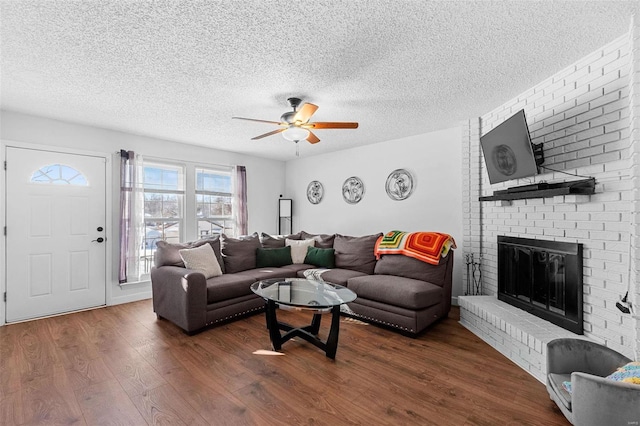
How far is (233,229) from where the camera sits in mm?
5520

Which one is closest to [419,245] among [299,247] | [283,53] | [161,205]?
[299,247]

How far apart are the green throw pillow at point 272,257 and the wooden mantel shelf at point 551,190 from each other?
9.48 ft

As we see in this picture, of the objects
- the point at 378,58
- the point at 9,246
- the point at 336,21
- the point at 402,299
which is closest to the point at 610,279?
the point at 402,299

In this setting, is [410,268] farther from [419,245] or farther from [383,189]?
[383,189]

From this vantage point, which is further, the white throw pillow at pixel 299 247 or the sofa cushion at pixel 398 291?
the white throw pillow at pixel 299 247

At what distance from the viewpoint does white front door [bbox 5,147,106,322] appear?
3.43 meters

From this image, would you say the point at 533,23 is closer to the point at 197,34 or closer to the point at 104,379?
the point at 197,34

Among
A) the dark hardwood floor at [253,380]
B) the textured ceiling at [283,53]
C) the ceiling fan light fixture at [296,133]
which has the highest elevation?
the textured ceiling at [283,53]

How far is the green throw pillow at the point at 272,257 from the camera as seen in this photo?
14.3 ft

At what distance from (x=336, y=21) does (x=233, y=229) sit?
14.2 feet

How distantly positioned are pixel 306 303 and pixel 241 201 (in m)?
3.42

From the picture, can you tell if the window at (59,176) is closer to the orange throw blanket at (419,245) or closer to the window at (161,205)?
the window at (161,205)

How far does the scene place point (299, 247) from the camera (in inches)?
188

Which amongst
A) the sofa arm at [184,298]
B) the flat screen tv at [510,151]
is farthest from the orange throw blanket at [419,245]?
the sofa arm at [184,298]
